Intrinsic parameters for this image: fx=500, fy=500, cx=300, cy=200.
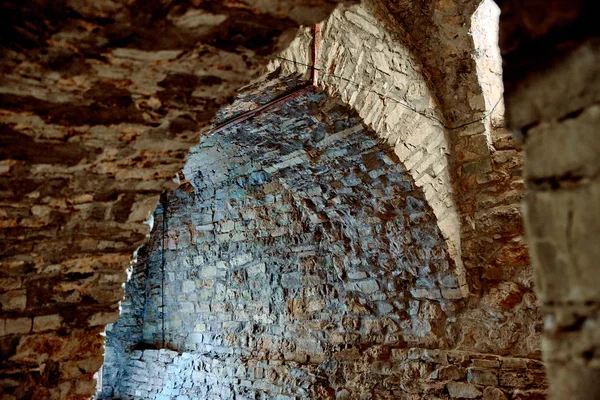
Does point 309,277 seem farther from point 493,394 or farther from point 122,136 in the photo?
point 122,136

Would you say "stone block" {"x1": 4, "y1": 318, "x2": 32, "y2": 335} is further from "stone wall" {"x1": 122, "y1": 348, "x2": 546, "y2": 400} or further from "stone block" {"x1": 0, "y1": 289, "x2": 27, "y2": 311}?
"stone wall" {"x1": 122, "y1": 348, "x2": 546, "y2": 400}

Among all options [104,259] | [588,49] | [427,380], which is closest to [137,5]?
[588,49]

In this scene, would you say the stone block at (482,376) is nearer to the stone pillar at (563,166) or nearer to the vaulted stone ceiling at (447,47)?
the vaulted stone ceiling at (447,47)

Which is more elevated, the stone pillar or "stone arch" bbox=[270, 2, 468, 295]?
"stone arch" bbox=[270, 2, 468, 295]

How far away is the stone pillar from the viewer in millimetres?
853

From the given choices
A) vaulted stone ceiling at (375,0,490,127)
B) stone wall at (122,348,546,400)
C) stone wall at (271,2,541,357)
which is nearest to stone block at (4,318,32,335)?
stone wall at (271,2,541,357)

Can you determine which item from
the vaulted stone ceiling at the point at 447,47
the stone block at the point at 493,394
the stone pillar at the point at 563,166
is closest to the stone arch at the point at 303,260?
the stone block at the point at 493,394

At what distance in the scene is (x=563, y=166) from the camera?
35.4 inches

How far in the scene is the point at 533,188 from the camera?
95 centimetres

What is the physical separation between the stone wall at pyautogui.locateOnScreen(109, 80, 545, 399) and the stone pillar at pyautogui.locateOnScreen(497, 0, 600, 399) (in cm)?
171

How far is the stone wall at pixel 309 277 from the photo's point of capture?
3.12m

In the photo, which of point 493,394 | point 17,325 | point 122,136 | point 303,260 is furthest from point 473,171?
point 17,325

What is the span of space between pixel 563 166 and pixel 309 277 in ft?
10.9

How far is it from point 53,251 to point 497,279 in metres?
2.61
